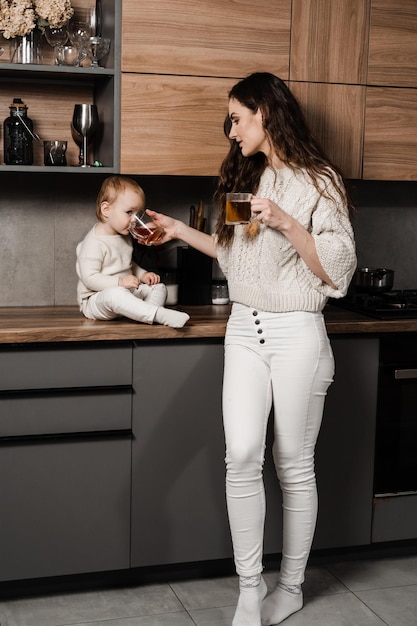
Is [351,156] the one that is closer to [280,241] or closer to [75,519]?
[280,241]

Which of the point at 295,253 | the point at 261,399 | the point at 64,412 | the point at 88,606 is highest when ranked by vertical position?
the point at 295,253

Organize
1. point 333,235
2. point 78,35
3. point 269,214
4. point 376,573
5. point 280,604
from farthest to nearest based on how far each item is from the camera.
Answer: point 376,573 → point 78,35 → point 280,604 → point 333,235 → point 269,214

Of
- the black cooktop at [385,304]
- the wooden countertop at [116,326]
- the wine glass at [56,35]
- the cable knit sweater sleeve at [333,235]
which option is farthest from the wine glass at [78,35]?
the black cooktop at [385,304]

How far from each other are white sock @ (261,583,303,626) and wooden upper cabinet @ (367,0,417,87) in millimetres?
1772

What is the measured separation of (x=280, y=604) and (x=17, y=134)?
1760mm

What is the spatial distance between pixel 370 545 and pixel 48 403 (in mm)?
1280

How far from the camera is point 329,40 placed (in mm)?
3059

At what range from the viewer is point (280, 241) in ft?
8.21

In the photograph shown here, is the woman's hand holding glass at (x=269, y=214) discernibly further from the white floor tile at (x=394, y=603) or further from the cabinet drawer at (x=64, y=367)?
the white floor tile at (x=394, y=603)

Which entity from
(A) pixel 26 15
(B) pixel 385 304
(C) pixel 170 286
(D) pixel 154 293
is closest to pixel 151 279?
(D) pixel 154 293

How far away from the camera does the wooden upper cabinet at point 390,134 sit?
124 inches

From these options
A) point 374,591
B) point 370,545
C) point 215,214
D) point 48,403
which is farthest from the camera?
point 215,214

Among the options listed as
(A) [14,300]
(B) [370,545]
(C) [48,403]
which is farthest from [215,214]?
(B) [370,545]

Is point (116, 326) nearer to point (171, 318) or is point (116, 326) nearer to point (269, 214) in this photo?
point (171, 318)
